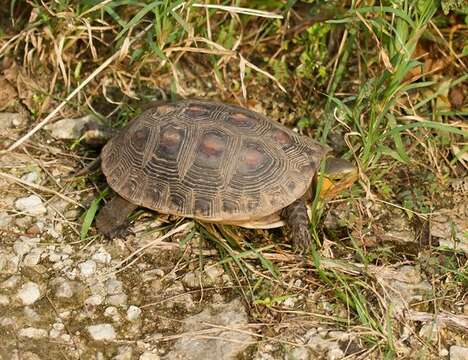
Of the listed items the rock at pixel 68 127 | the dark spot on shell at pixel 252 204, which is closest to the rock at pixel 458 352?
the dark spot on shell at pixel 252 204

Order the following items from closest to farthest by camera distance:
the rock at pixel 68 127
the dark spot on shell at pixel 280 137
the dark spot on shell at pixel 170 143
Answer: the dark spot on shell at pixel 170 143
the dark spot on shell at pixel 280 137
the rock at pixel 68 127

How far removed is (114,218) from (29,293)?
0.54m

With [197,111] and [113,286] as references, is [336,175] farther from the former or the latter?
[113,286]

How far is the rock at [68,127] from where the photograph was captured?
388 centimetres

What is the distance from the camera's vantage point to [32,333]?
2.84 m

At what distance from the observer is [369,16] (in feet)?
12.7

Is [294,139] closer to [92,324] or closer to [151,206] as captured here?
[151,206]

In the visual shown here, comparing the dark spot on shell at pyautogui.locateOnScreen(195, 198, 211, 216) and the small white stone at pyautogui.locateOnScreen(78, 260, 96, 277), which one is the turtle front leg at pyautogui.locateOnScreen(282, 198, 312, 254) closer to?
the dark spot on shell at pyautogui.locateOnScreen(195, 198, 211, 216)

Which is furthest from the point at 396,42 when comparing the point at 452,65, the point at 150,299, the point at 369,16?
the point at 150,299

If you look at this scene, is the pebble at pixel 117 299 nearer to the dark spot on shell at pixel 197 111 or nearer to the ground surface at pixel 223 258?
the ground surface at pixel 223 258

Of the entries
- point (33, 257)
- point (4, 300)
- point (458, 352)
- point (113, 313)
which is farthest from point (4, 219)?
point (458, 352)

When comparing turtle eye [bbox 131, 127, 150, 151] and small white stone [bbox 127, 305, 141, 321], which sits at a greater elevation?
turtle eye [bbox 131, 127, 150, 151]

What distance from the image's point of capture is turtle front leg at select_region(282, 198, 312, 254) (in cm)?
323

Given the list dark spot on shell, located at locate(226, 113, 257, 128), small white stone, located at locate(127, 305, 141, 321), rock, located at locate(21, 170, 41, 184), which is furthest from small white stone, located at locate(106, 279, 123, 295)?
dark spot on shell, located at locate(226, 113, 257, 128)
